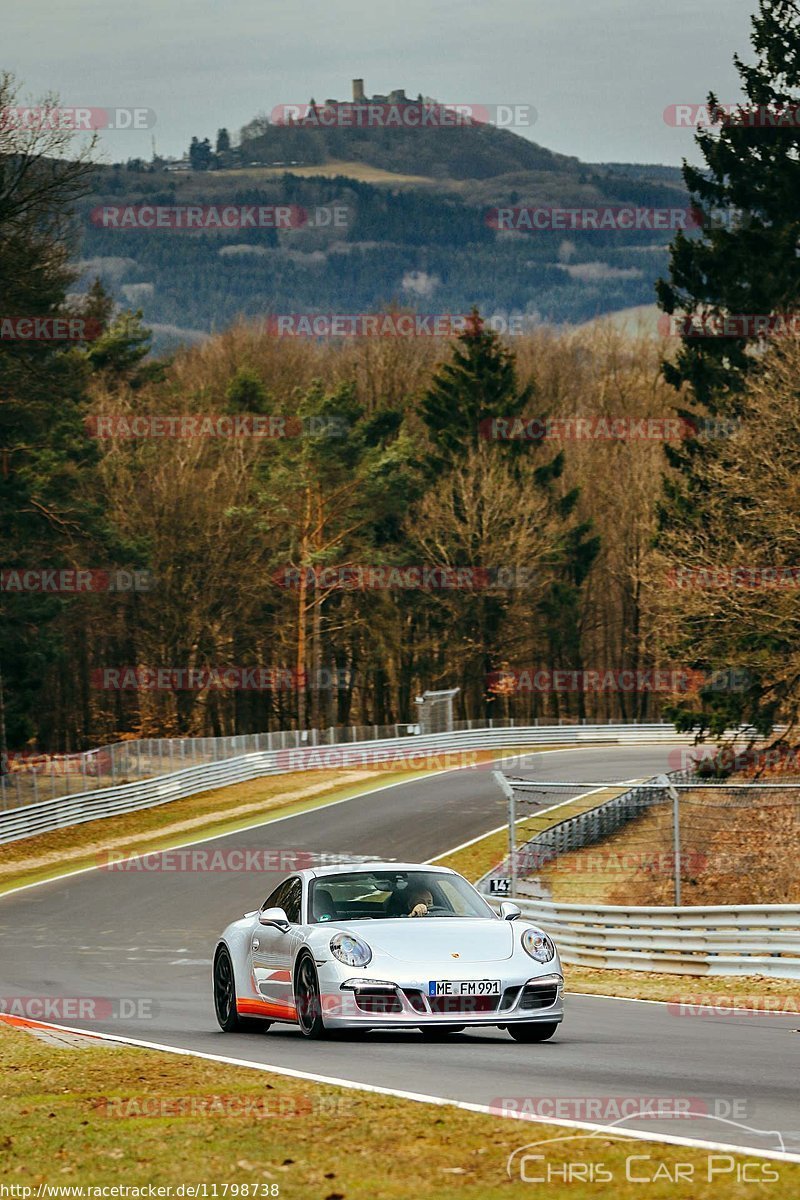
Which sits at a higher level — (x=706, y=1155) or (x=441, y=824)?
(x=706, y=1155)

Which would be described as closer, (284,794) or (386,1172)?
(386,1172)

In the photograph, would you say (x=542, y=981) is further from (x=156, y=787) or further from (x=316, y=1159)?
(x=156, y=787)

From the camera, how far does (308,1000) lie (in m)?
12.7

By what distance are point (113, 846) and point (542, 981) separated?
113 ft

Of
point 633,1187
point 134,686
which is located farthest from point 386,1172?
point 134,686

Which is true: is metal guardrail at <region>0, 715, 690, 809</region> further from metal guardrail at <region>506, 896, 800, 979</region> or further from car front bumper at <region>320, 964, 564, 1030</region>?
car front bumper at <region>320, 964, 564, 1030</region>

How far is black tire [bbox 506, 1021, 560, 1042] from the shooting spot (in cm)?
1252

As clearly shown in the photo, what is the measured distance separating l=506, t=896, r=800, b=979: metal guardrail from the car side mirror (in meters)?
7.52

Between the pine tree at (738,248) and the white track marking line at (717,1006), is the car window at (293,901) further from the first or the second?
the pine tree at (738,248)

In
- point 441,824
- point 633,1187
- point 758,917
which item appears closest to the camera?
point 633,1187

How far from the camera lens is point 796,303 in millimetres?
47562

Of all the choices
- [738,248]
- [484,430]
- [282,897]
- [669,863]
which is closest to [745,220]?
[738,248]

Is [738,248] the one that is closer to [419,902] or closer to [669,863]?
[669,863]

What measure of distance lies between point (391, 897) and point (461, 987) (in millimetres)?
1397
